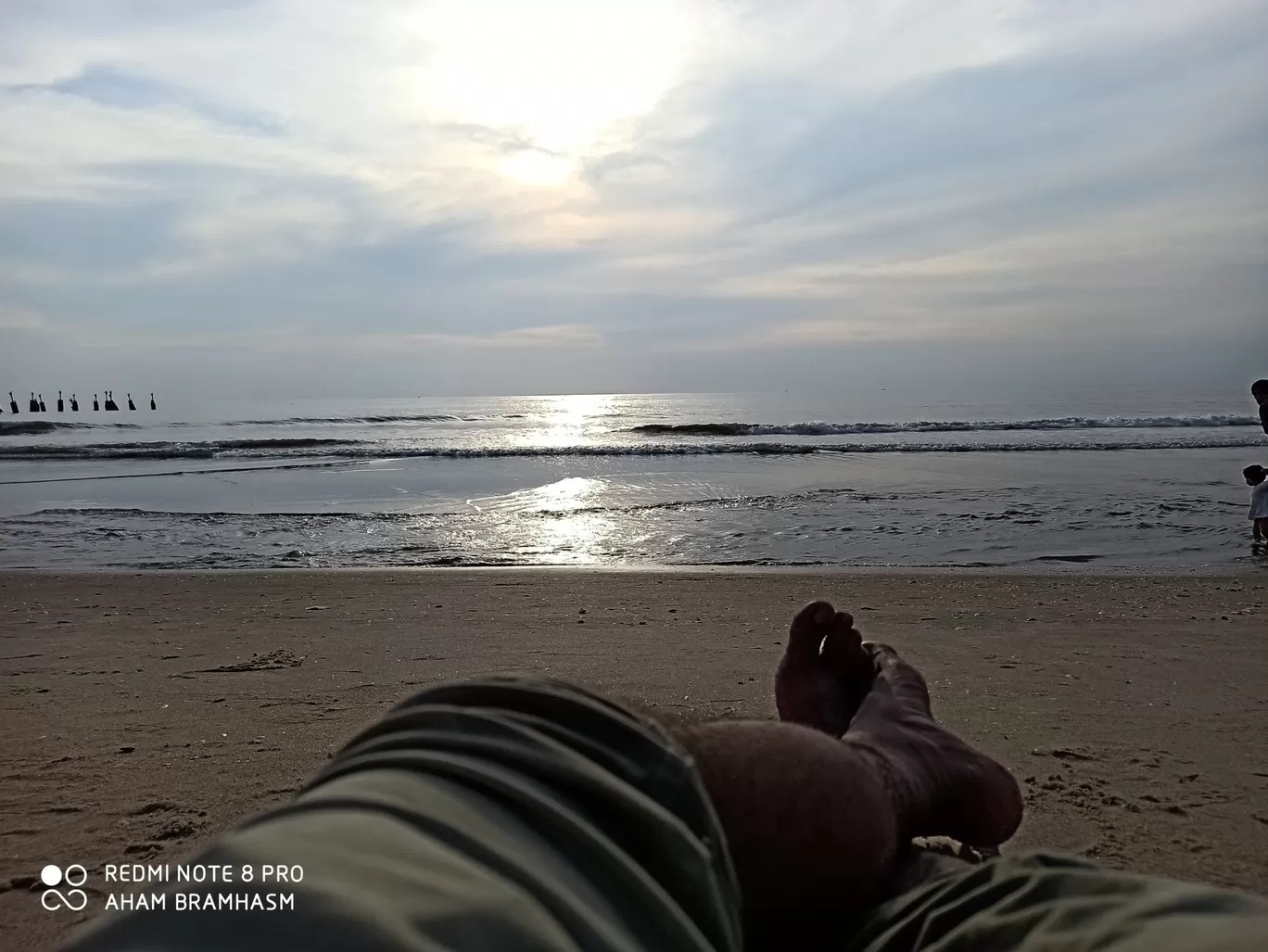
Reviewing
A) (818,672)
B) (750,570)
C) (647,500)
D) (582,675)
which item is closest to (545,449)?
(647,500)

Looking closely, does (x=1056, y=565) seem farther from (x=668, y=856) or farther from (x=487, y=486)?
(x=487, y=486)

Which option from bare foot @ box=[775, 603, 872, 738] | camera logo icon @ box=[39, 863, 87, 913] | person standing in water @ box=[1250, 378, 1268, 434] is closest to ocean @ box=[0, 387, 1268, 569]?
person standing in water @ box=[1250, 378, 1268, 434]

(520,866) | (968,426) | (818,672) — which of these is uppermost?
(968,426)

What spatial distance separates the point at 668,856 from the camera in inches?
26.4

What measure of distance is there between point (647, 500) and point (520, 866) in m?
9.13

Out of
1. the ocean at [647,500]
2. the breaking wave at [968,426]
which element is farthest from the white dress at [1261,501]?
the breaking wave at [968,426]

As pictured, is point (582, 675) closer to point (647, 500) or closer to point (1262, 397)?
point (1262, 397)

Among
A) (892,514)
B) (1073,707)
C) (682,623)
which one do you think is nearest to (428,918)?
(1073,707)

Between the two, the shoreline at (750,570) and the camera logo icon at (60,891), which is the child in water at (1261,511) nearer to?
the shoreline at (750,570)

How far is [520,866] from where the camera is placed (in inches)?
23.2

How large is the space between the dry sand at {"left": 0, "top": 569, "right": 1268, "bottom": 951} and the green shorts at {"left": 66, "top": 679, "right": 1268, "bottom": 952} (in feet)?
3.93

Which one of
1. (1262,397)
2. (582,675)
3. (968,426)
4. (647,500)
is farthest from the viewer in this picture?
(968,426)

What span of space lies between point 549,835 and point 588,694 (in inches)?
6.1

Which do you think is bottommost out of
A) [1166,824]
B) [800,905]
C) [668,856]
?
[1166,824]
